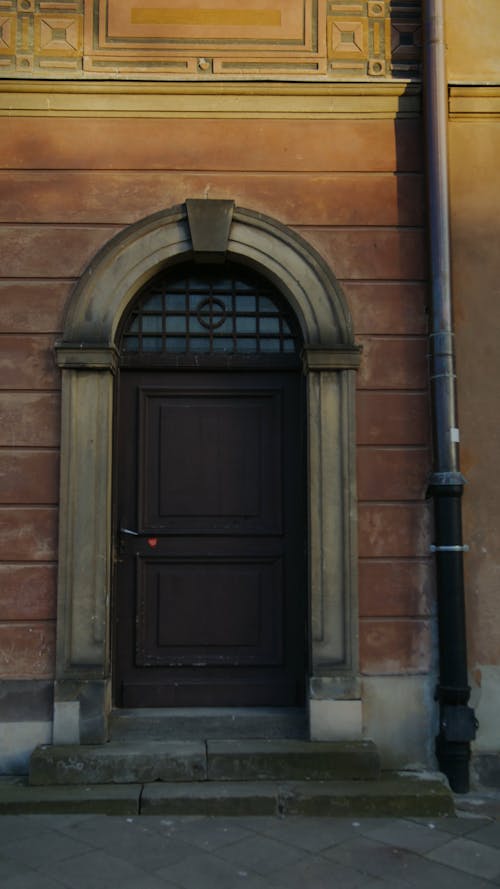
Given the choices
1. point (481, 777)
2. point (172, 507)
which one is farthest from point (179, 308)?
point (481, 777)

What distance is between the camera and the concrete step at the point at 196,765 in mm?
4762

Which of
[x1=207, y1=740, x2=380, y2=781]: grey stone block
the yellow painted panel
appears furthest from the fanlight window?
[x1=207, y1=740, x2=380, y2=781]: grey stone block

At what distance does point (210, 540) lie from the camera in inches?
216

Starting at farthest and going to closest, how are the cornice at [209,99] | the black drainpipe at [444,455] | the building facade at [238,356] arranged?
the cornice at [209,99]
the building facade at [238,356]
the black drainpipe at [444,455]

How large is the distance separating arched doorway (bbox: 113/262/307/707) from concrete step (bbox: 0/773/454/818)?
2.56ft

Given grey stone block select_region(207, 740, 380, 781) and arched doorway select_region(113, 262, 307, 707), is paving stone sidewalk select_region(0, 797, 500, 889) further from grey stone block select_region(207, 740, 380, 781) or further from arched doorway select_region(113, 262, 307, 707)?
arched doorway select_region(113, 262, 307, 707)

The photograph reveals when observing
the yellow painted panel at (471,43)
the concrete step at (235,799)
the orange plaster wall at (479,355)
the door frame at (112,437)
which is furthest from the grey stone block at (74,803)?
the yellow painted panel at (471,43)

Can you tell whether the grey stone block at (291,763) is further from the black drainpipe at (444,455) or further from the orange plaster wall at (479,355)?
the orange plaster wall at (479,355)

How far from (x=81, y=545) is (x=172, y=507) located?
0.69m

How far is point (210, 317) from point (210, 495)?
1274 millimetres

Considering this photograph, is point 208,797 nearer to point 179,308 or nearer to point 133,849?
point 133,849

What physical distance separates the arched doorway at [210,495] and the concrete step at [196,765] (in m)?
0.58

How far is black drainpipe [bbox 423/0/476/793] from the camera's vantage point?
5.00 meters

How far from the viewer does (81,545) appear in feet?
17.0
